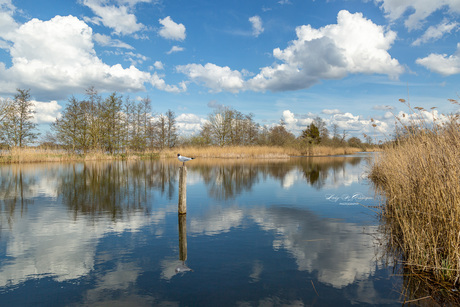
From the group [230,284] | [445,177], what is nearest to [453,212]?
[445,177]

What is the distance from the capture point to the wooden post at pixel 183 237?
494 cm

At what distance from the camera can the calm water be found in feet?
11.9

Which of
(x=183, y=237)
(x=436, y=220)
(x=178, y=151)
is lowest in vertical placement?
(x=183, y=237)

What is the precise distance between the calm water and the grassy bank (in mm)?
19275

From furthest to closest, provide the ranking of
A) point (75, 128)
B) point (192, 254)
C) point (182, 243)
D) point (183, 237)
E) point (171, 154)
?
point (171, 154)
point (75, 128)
point (183, 237)
point (182, 243)
point (192, 254)

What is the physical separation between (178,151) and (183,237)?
3274cm

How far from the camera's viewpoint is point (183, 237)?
19.3ft

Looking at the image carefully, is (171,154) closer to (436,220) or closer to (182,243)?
(182,243)

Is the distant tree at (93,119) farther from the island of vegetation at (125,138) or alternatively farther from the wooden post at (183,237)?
the wooden post at (183,237)

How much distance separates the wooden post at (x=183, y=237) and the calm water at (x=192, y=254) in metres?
0.02

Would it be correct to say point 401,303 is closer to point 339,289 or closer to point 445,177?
point 339,289

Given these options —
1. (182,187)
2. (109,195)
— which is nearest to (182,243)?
(182,187)

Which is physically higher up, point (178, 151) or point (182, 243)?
point (178, 151)

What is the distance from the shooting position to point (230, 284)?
12.8 feet
